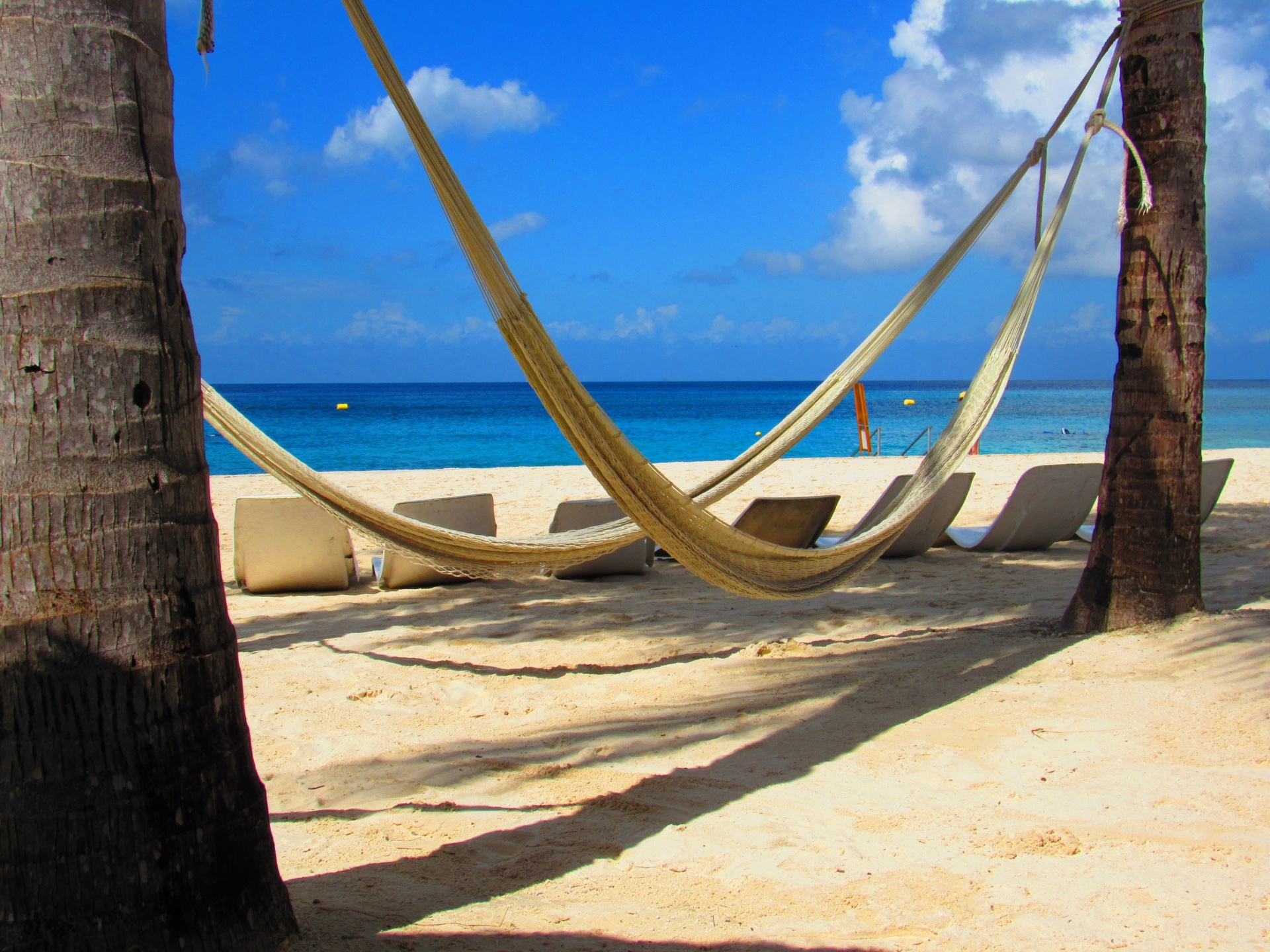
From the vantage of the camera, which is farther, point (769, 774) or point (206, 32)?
point (769, 774)

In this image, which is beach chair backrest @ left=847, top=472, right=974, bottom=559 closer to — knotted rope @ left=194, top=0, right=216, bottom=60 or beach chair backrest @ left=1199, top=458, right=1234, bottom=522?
beach chair backrest @ left=1199, top=458, right=1234, bottom=522

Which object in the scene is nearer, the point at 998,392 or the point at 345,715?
the point at 345,715

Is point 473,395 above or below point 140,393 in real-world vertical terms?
above

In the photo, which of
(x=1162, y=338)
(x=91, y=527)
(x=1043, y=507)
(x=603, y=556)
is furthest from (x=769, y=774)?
(x=1043, y=507)

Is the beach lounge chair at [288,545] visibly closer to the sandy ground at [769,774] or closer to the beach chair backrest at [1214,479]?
the sandy ground at [769,774]

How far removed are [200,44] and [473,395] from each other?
5327 centimetres

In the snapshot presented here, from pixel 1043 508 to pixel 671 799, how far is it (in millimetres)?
3481

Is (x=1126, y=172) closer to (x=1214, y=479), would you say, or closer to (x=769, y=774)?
(x=769, y=774)

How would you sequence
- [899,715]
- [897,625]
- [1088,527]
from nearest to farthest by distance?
[899,715] → [897,625] → [1088,527]

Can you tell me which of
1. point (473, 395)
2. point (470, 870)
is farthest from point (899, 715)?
point (473, 395)

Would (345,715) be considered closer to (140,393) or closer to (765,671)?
(765,671)

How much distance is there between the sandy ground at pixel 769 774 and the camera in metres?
1.47

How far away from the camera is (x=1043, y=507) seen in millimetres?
4758

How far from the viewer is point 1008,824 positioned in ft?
5.84
